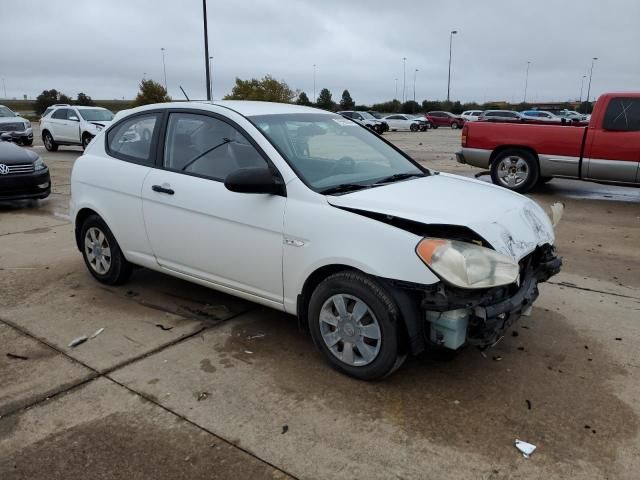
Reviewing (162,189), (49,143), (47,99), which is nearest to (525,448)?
(162,189)

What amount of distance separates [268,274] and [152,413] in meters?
1.14

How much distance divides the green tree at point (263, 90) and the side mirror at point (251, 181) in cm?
3969

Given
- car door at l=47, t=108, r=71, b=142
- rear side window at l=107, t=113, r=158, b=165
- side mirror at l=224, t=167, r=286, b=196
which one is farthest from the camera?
car door at l=47, t=108, r=71, b=142

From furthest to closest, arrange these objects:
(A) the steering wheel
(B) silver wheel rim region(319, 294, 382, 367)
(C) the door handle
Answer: (C) the door handle, (A) the steering wheel, (B) silver wheel rim region(319, 294, 382, 367)

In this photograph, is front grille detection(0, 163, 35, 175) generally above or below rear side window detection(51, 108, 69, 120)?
below

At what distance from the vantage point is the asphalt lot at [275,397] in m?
2.77

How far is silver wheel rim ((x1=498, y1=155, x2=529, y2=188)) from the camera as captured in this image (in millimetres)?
10398

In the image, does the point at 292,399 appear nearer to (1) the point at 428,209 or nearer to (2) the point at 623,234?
(1) the point at 428,209

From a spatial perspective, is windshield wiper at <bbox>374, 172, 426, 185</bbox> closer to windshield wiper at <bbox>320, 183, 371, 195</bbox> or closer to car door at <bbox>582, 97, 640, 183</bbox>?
windshield wiper at <bbox>320, 183, 371, 195</bbox>

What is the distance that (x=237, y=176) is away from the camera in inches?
141

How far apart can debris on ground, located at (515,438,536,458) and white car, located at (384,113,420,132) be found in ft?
135

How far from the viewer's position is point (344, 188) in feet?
12.2

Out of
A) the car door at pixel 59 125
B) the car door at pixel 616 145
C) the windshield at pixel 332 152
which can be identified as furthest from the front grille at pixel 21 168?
the car door at pixel 59 125

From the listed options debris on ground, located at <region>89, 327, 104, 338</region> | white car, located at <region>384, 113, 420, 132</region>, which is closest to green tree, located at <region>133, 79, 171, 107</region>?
white car, located at <region>384, 113, 420, 132</region>
